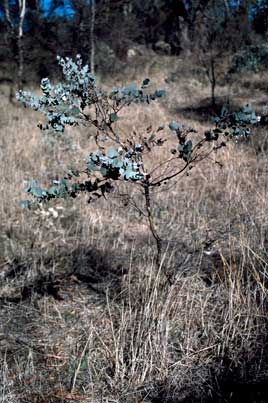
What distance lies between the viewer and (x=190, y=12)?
2277 centimetres

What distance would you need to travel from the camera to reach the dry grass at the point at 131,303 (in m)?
1.87

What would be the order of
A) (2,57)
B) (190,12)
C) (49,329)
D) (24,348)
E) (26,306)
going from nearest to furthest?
(24,348) → (49,329) → (26,306) → (2,57) → (190,12)

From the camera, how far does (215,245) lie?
312cm

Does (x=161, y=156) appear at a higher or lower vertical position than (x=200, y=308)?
higher

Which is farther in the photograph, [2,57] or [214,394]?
[2,57]

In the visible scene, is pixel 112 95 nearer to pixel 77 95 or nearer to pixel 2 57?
pixel 77 95

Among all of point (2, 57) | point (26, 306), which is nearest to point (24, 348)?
point (26, 306)

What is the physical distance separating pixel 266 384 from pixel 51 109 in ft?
4.67

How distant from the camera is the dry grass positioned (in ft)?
6.14

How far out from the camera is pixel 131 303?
237cm

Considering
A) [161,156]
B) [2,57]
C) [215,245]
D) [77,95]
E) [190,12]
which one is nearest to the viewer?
[77,95]

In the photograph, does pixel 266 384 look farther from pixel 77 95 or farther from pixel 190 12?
pixel 190 12

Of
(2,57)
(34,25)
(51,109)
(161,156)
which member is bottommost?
(161,156)

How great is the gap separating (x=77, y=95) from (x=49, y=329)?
114 cm
